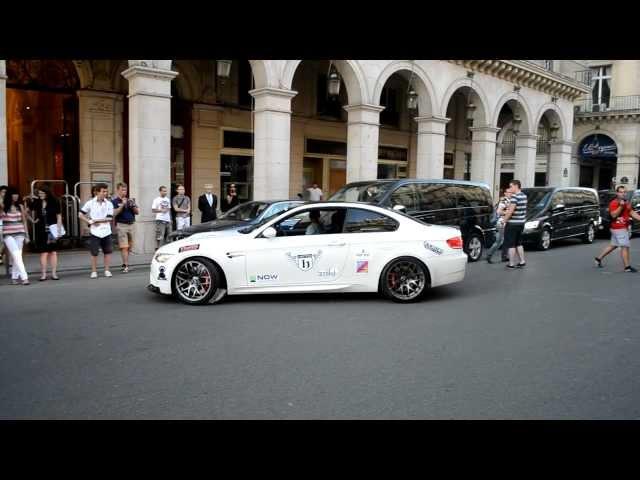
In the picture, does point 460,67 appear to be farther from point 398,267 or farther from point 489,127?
point 398,267

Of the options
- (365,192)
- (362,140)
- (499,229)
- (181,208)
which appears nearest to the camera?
(365,192)

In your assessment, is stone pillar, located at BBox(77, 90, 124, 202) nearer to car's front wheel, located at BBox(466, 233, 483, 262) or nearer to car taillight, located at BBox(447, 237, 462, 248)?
car's front wheel, located at BBox(466, 233, 483, 262)

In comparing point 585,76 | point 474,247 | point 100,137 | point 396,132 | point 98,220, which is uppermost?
point 585,76

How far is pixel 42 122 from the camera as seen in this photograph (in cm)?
2002

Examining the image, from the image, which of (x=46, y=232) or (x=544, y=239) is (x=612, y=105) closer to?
(x=544, y=239)

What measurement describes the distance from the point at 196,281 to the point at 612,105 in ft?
121

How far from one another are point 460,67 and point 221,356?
20.0m

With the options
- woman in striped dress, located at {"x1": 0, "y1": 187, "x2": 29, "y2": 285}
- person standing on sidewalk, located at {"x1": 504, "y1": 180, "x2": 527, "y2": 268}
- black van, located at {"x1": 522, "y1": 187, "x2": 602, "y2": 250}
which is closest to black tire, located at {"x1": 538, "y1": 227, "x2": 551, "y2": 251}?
black van, located at {"x1": 522, "y1": 187, "x2": 602, "y2": 250}

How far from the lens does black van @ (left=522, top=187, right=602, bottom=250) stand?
1541 centimetres

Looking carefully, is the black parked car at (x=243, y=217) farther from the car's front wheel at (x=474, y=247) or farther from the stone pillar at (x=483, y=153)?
the stone pillar at (x=483, y=153)

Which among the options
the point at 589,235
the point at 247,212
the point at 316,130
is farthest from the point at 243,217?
the point at 316,130
